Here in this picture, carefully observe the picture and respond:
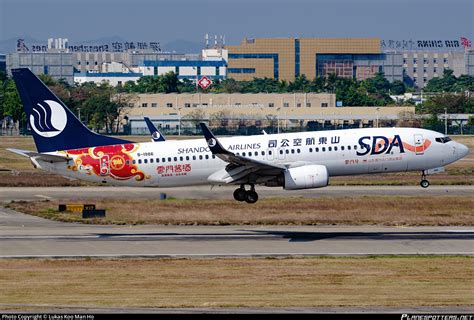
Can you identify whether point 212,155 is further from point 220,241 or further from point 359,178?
point 359,178

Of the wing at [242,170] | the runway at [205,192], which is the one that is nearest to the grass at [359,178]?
the runway at [205,192]

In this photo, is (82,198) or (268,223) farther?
(82,198)

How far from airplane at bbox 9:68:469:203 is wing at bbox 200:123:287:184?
54 millimetres

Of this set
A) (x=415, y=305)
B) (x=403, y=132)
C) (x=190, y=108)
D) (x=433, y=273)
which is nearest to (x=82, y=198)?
(x=403, y=132)

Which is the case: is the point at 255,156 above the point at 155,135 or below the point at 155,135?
below

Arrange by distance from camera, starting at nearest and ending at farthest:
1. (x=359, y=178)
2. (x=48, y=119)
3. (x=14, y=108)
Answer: (x=48, y=119)
(x=359, y=178)
(x=14, y=108)

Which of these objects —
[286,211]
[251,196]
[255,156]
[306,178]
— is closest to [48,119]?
[255,156]

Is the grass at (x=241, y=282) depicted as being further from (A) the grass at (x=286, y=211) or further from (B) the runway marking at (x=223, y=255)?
(A) the grass at (x=286, y=211)

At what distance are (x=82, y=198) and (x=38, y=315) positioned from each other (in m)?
46.5

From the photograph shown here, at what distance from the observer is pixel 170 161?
A: 61719 millimetres

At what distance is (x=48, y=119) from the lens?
200ft

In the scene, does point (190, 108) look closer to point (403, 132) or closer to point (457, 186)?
point (457, 186)

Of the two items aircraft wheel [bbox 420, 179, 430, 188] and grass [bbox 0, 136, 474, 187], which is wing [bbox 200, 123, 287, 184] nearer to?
aircraft wheel [bbox 420, 179, 430, 188]

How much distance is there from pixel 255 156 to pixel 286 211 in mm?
5602
